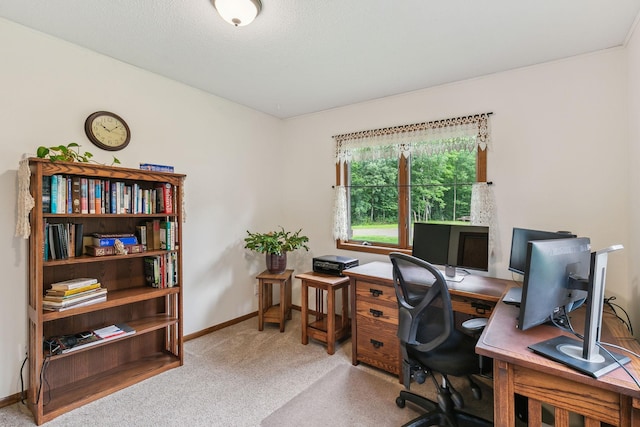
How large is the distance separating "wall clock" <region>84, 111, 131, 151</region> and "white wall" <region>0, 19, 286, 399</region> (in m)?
0.05

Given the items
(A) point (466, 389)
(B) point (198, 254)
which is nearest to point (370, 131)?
(B) point (198, 254)

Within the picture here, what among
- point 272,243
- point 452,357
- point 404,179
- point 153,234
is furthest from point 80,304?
point 404,179

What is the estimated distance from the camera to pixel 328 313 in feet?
9.16

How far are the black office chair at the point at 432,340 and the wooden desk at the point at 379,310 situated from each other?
1.52ft

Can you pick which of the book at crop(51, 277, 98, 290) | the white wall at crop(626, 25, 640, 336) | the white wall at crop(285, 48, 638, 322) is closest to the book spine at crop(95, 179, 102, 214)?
the book at crop(51, 277, 98, 290)

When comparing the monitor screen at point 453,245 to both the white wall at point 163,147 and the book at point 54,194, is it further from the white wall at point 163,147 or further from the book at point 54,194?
the book at point 54,194

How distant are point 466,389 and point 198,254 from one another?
106 inches

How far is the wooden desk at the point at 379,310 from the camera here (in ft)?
7.47

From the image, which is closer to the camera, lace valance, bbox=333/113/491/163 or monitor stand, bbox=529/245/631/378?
monitor stand, bbox=529/245/631/378

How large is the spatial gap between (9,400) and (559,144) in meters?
4.37

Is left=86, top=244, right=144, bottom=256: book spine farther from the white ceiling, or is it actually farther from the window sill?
the window sill

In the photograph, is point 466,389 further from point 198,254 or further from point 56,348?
point 56,348

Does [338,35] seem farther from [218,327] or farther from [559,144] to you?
[218,327]

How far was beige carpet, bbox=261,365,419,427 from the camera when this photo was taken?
75.6 inches
